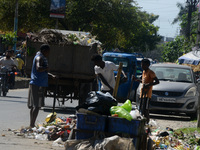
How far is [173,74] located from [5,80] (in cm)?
699

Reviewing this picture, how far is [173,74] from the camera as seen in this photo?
15750 millimetres

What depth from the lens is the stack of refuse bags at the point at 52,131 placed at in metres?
8.74

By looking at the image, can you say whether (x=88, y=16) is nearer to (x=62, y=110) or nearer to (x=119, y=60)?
(x=119, y=60)

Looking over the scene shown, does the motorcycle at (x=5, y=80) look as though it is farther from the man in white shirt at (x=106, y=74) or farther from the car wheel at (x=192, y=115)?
the man in white shirt at (x=106, y=74)

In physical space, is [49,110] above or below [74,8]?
below

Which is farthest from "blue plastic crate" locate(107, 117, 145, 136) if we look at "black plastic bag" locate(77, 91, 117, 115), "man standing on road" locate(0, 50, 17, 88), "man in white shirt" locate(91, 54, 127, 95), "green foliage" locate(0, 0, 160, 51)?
"green foliage" locate(0, 0, 160, 51)

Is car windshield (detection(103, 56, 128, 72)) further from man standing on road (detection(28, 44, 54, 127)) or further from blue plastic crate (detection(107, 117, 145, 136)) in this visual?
blue plastic crate (detection(107, 117, 145, 136))

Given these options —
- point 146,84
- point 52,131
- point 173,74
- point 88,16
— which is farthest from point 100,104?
point 88,16

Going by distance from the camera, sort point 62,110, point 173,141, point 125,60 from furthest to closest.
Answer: point 125,60, point 62,110, point 173,141

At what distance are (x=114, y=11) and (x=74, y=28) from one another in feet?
12.5

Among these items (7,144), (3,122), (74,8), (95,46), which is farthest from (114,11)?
(7,144)

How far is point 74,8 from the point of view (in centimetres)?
3816

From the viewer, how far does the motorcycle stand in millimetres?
18609

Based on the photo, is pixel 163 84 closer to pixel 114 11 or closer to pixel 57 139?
pixel 57 139
